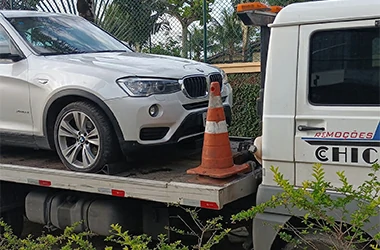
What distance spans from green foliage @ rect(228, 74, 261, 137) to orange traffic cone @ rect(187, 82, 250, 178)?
173 inches

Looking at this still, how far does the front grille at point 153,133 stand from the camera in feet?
13.3

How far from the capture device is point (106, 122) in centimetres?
411

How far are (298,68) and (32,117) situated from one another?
8.68ft

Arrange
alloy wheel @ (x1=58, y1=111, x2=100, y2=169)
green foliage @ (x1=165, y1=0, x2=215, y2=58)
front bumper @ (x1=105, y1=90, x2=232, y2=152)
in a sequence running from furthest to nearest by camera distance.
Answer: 1. green foliage @ (x1=165, y1=0, x2=215, y2=58)
2. alloy wheel @ (x1=58, y1=111, x2=100, y2=169)
3. front bumper @ (x1=105, y1=90, x2=232, y2=152)

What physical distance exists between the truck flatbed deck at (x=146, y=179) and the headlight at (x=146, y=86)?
65cm

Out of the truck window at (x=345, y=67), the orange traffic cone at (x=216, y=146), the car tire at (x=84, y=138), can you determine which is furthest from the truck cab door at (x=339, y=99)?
the car tire at (x=84, y=138)

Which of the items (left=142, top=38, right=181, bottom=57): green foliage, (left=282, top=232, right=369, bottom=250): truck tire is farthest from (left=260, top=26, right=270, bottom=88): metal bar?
(left=142, top=38, right=181, bottom=57): green foliage

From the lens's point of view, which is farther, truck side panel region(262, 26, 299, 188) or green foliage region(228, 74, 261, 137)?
green foliage region(228, 74, 261, 137)

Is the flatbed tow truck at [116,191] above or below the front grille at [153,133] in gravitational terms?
below

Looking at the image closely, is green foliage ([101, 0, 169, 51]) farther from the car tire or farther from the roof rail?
the roof rail

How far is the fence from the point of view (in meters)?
7.90

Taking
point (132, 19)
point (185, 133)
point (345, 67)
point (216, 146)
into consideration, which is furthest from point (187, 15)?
point (345, 67)

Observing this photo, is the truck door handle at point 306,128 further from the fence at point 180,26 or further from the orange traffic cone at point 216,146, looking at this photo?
the fence at point 180,26

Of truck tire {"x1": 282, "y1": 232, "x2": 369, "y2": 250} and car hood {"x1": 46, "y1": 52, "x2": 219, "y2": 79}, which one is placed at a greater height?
car hood {"x1": 46, "y1": 52, "x2": 219, "y2": 79}
